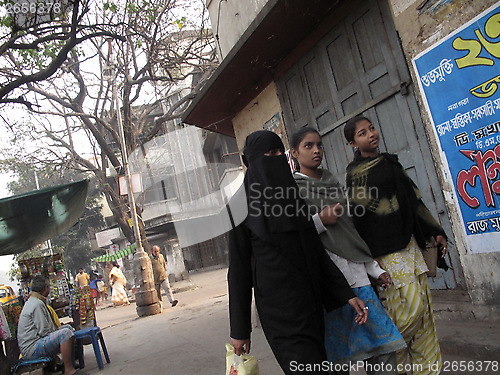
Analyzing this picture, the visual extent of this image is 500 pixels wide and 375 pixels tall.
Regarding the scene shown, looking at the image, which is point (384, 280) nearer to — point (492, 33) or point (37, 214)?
point (492, 33)

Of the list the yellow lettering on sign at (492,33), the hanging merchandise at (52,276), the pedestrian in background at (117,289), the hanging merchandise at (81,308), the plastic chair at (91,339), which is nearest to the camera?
the yellow lettering on sign at (492,33)

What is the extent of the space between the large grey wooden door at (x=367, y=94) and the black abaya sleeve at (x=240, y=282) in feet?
8.88

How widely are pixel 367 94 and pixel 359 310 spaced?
11.0 feet

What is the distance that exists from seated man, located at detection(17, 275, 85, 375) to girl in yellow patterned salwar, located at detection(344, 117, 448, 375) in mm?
3811

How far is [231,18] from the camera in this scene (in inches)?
307

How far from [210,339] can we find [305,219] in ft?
13.6

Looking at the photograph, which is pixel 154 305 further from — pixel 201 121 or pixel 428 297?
pixel 428 297

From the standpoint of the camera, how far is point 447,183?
150 inches

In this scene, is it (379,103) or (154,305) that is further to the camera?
(154,305)

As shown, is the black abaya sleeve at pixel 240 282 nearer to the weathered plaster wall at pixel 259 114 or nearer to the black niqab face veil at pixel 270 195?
the black niqab face veil at pixel 270 195

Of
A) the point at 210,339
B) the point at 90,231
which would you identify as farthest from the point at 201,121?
the point at 90,231

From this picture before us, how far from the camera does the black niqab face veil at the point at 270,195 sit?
1.96 metres

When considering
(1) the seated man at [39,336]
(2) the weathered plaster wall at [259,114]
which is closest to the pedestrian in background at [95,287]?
(2) the weathered plaster wall at [259,114]

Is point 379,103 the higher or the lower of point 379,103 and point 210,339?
the higher
